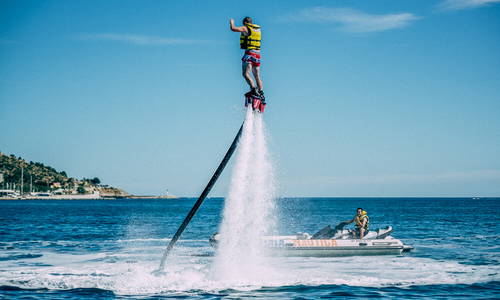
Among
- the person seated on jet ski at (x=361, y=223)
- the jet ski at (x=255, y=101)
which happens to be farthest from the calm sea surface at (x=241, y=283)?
the jet ski at (x=255, y=101)

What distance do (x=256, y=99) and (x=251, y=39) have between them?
148 cm

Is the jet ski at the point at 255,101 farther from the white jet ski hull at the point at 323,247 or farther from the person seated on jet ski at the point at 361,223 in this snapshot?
the person seated on jet ski at the point at 361,223

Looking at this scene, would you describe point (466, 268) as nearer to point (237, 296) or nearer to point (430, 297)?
point (430, 297)

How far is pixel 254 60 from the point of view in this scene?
1370 cm

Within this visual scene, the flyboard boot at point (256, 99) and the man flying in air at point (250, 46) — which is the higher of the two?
the man flying in air at point (250, 46)

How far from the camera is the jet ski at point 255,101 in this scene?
46.7ft

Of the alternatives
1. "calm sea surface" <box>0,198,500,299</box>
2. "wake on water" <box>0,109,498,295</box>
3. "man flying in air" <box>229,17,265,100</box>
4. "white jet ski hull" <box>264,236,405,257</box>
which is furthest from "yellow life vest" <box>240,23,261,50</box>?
"white jet ski hull" <box>264,236,405,257</box>

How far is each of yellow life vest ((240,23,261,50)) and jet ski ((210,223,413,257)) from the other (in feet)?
53.6

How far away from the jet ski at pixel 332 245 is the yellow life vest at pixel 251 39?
1633 cm

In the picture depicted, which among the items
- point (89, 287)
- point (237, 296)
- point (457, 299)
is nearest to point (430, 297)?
point (457, 299)

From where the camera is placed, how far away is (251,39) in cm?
1357

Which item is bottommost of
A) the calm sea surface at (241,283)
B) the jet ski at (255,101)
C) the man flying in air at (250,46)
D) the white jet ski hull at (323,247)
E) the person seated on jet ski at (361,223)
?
the calm sea surface at (241,283)

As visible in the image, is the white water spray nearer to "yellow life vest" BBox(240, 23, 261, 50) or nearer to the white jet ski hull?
"yellow life vest" BBox(240, 23, 261, 50)

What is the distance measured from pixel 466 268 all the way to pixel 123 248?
18.4 meters
